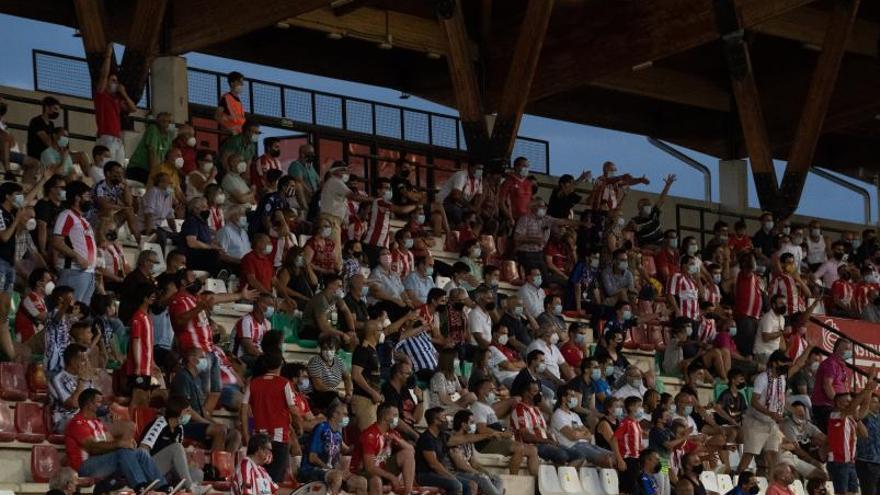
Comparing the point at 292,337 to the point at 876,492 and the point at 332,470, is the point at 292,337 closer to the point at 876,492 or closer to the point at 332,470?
the point at 332,470

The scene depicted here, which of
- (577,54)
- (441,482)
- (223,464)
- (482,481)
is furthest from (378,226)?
(577,54)

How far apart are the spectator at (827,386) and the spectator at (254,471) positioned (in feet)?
30.2

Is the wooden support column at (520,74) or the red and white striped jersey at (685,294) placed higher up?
the wooden support column at (520,74)

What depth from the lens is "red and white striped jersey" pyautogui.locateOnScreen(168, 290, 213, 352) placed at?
16734 mm

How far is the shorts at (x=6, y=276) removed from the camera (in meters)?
16.4

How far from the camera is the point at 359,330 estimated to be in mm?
18766

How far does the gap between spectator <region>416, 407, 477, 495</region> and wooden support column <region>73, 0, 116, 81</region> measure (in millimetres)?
6990

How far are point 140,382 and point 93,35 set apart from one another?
7887mm

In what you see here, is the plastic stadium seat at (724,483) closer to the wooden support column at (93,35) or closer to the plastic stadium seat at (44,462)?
the wooden support column at (93,35)

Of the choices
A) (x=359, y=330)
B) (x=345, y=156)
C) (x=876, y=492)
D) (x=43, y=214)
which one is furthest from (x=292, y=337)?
(x=345, y=156)

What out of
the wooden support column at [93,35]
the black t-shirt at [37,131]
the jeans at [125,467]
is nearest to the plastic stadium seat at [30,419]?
the jeans at [125,467]

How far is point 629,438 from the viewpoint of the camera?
65.1 feet

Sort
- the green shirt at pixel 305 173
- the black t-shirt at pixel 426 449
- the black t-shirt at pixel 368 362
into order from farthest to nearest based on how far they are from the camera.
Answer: the green shirt at pixel 305 173 < the black t-shirt at pixel 368 362 < the black t-shirt at pixel 426 449

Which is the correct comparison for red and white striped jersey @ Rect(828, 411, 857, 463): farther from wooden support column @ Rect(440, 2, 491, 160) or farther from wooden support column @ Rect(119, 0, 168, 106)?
wooden support column @ Rect(119, 0, 168, 106)
